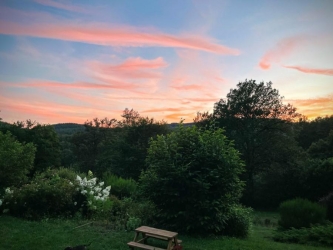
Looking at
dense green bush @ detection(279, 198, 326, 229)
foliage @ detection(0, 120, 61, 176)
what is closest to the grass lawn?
dense green bush @ detection(279, 198, 326, 229)

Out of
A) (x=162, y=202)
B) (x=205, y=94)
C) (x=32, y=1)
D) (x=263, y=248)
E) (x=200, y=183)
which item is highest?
(x=32, y=1)

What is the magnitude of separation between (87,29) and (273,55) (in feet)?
31.8

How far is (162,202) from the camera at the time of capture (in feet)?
33.1

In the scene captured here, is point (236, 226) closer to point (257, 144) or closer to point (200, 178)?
point (200, 178)

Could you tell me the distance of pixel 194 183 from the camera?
945cm

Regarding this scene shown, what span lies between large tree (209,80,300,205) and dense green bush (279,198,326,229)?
17436mm

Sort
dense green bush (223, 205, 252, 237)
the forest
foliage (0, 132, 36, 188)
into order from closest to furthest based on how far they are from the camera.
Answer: the forest → dense green bush (223, 205, 252, 237) → foliage (0, 132, 36, 188)

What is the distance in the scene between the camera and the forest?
9.71 m

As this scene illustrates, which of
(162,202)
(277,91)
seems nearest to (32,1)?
(162,202)

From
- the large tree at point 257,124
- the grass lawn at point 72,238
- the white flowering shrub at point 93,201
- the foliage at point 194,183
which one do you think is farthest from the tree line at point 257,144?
the grass lawn at point 72,238

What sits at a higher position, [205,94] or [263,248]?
[205,94]

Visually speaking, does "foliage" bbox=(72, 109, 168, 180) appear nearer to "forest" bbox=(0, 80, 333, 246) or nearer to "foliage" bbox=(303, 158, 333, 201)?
"forest" bbox=(0, 80, 333, 246)

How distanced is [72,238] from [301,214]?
938 centimetres

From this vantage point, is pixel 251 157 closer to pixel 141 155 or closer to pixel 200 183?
pixel 141 155
